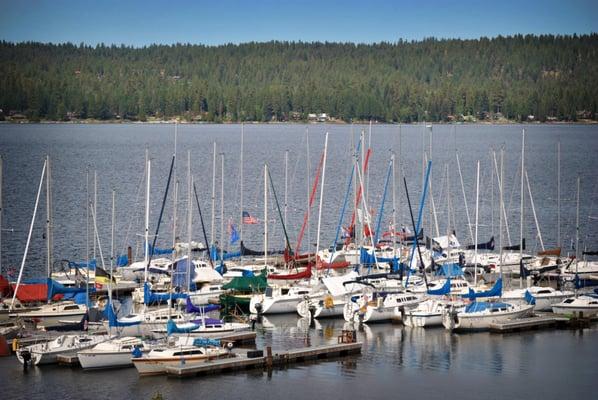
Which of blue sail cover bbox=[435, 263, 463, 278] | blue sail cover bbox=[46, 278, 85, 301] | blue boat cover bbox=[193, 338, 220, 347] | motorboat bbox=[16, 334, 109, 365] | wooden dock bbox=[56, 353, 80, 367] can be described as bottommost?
wooden dock bbox=[56, 353, 80, 367]

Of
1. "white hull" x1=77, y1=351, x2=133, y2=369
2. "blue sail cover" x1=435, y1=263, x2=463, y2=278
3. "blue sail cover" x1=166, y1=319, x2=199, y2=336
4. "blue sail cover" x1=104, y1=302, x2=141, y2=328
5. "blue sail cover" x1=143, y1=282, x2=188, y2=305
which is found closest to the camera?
"white hull" x1=77, y1=351, x2=133, y2=369

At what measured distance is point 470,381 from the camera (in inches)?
1362

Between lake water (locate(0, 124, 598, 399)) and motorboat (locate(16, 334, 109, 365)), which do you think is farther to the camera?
motorboat (locate(16, 334, 109, 365))

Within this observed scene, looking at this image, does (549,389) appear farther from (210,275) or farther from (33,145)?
(33,145)

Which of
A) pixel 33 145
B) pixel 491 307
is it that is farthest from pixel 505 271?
pixel 33 145

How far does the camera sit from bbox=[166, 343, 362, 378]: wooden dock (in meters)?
34.0

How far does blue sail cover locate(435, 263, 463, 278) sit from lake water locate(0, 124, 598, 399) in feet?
17.4

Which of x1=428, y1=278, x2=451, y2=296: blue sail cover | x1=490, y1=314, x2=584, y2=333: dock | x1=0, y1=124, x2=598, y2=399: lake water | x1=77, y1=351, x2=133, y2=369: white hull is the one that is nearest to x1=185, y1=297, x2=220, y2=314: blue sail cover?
x1=0, y1=124, x2=598, y2=399: lake water

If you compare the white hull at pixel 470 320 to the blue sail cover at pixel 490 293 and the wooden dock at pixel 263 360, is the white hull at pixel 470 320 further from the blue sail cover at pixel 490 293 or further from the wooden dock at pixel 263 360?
the wooden dock at pixel 263 360

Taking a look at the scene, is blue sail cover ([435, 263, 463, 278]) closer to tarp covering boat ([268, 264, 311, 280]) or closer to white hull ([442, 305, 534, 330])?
white hull ([442, 305, 534, 330])

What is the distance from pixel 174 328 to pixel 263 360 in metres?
3.12

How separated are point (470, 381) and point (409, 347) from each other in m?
4.23

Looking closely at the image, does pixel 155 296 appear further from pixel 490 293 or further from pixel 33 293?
pixel 490 293

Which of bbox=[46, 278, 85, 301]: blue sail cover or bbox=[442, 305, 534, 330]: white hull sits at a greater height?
bbox=[46, 278, 85, 301]: blue sail cover
